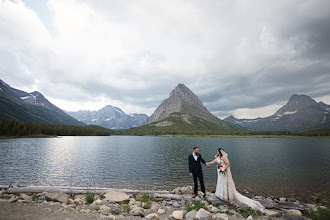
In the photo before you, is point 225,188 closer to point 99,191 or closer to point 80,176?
point 99,191

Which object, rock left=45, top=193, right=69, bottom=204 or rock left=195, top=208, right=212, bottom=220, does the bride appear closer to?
rock left=195, top=208, right=212, bottom=220

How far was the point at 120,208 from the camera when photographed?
50.5 ft

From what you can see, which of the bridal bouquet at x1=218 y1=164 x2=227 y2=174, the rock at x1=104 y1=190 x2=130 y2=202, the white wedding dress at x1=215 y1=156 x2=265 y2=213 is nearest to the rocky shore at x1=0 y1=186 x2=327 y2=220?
the rock at x1=104 y1=190 x2=130 y2=202

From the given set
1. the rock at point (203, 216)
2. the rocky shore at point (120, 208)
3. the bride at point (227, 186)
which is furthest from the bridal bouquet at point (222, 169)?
the rock at point (203, 216)

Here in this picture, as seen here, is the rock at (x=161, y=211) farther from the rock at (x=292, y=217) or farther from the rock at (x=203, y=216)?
the rock at (x=292, y=217)

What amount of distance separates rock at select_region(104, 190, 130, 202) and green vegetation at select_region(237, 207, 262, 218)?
444 inches

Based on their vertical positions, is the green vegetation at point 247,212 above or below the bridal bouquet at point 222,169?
below

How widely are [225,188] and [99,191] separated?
1468cm

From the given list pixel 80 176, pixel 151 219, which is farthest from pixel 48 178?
pixel 151 219

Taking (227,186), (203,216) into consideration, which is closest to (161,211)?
(203,216)

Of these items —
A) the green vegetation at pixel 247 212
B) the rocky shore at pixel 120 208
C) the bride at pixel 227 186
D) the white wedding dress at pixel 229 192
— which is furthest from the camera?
the bride at pixel 227 186

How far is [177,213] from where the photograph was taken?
13.0 m

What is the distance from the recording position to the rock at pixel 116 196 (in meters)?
18.2

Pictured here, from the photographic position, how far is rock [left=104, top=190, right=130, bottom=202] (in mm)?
18172
